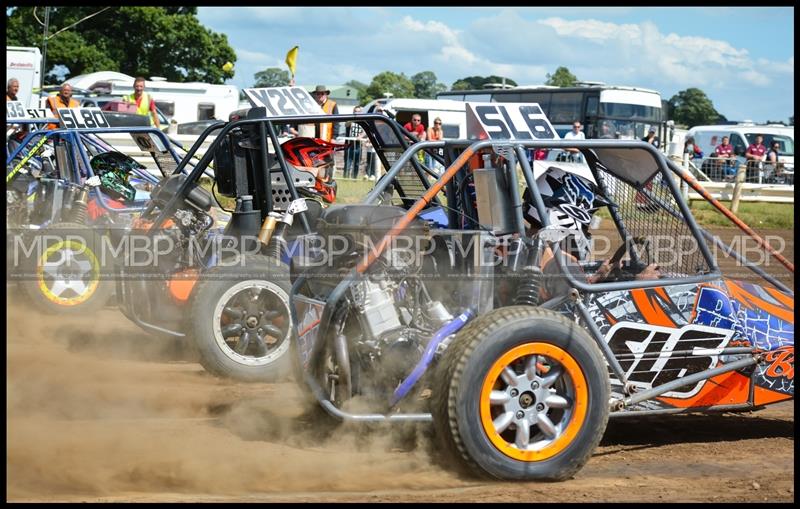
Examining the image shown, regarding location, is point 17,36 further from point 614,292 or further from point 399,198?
point 614,292

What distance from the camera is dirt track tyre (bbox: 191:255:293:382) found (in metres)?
6.32

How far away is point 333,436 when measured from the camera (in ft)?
16.8

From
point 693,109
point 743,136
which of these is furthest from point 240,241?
point 693,109

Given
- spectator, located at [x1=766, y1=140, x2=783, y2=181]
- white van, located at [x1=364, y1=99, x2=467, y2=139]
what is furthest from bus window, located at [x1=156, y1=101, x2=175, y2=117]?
spectator, located at [x1=766, y1=140, x2=783, y2=181]

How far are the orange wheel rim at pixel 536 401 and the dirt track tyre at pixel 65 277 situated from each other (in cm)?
569

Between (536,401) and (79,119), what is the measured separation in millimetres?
7183

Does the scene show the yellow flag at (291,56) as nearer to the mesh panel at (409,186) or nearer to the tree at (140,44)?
the mesh panel at (409,186)

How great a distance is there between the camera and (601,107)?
1115 inches

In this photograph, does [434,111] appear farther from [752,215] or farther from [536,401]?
[536,401]

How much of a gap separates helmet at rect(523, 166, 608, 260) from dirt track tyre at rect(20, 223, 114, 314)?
5.14 meters

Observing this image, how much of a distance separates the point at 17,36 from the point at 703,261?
46.8 meters

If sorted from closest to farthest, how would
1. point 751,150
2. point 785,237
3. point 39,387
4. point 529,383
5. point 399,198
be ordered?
point 529,383 < point 39,387 < point 399,198 < point 785,237 < point 751,150

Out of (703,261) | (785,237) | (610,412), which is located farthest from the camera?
(785,237)

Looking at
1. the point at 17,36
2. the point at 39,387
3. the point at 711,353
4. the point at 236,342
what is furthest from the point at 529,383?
the point at 17,36
